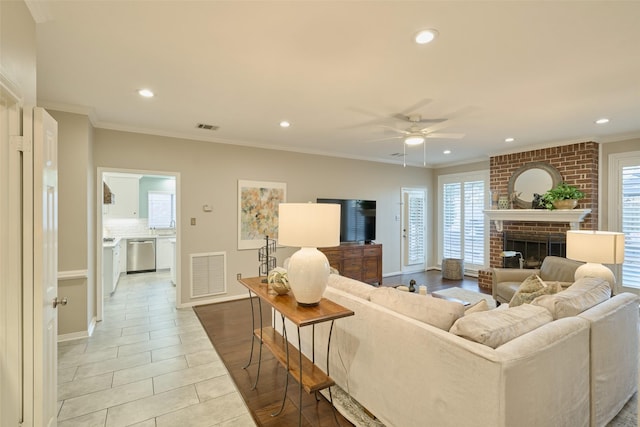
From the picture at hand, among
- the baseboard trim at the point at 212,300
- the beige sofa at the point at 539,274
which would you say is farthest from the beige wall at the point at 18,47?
the beige sofa at the point at 539,274

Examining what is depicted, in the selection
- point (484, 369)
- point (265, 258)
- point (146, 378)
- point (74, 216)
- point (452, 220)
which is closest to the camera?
point (484, 369)

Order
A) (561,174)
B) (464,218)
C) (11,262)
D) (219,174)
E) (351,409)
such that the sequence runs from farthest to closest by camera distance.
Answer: (464,218) < (561,174) < (219,174) < (351,409) < (11,262)

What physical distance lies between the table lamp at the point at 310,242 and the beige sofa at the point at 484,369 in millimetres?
406

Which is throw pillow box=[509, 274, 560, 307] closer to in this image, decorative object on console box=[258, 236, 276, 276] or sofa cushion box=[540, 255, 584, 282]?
sofa cushion box=[540, 255, 584, 282]

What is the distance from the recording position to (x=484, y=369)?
4.50 feet

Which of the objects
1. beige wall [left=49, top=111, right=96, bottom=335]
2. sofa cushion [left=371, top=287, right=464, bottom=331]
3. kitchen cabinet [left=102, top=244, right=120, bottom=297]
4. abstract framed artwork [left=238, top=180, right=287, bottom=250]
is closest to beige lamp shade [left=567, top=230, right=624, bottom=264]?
sofa cushion [left=371, top=287, right=464, bottom=331]

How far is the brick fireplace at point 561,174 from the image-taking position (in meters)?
4.67

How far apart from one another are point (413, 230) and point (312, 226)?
18.7 feet

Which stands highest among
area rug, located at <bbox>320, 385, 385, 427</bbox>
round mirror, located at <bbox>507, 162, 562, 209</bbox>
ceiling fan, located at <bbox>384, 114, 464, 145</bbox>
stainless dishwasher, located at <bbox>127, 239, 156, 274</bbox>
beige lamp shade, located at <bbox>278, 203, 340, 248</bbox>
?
ceiling fan, located at <bbox>384, 114, 464, 145</bbox>

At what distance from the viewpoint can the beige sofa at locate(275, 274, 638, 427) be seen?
1382 mm

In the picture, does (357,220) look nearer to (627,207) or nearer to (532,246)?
(532,246)

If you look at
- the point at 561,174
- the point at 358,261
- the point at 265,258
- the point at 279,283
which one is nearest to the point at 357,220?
the point at 358,261

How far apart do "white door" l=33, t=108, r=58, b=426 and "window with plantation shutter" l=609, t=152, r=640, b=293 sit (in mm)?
6698

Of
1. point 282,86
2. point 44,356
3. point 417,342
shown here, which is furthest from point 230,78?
point 417,342
